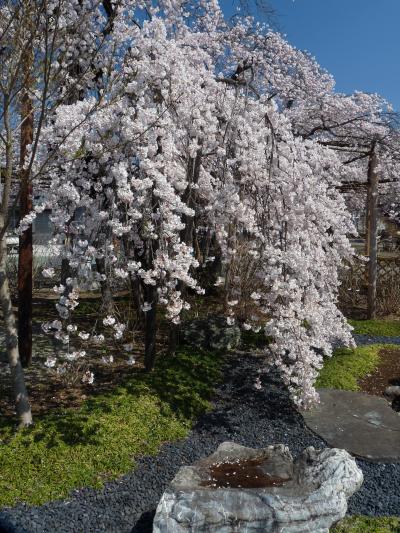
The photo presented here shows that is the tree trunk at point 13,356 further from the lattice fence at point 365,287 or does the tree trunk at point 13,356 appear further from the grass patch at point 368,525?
the lattice fence at point 365,287

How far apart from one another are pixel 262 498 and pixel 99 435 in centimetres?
182

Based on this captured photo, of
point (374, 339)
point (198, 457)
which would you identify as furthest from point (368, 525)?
point (374, 339)

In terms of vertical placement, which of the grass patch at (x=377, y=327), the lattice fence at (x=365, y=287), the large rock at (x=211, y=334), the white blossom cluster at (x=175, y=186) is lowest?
the grass patch at (x=377, y=327)

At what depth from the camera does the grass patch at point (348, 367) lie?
6.38 meters

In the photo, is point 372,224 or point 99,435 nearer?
point 99,435

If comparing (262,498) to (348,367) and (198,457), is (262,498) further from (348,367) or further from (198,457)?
(348,367)

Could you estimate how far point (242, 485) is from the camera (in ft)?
12.2

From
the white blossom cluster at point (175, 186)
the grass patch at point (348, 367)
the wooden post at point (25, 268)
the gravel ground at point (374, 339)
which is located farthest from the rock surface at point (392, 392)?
the wooden post at point (25, 268)

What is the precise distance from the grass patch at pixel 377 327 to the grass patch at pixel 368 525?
17.9 ft

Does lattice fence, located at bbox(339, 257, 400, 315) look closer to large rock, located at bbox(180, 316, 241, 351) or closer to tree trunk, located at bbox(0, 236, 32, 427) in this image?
large rock, located at bbox(180, 316, 241, 351)

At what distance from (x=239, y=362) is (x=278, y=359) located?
4.49ft

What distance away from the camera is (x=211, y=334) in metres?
7.24

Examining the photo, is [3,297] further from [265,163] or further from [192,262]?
[265,163]

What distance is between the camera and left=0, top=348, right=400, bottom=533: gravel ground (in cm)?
377
